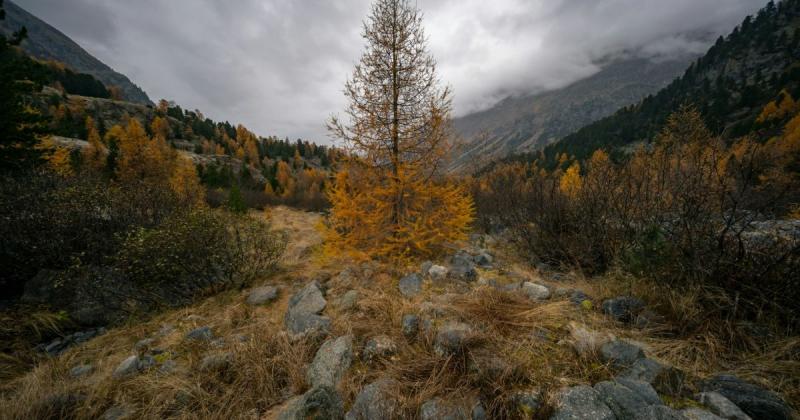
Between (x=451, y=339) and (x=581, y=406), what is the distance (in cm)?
106

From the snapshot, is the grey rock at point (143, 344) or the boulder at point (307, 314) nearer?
the boulder at point (307, 314)

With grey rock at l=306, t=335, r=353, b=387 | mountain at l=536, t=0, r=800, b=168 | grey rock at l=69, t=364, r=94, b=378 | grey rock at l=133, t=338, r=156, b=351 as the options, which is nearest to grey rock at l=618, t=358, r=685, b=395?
grey rock at l=306, t=335, r=353, b=387

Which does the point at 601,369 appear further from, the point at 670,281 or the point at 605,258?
the point at 605,258

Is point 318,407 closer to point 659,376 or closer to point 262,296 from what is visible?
point 659,376

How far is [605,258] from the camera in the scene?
492 cm

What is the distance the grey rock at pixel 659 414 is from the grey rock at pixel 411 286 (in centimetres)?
282

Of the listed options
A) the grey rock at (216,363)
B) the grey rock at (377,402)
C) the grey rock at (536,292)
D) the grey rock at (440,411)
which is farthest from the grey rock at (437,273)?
the grey rock at (216,363)

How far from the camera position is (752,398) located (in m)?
1.78

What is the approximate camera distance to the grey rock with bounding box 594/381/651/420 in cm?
173

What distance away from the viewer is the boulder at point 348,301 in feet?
12.8

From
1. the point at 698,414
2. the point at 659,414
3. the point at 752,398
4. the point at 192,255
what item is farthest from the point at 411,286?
the point at 192,255

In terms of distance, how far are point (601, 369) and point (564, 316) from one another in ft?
2.81

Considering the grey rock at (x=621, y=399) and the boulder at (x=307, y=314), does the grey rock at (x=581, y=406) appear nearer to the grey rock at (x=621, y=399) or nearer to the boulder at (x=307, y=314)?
the grey rock at (x=621, y=399)

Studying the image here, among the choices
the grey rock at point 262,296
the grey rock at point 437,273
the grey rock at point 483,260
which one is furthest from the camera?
the grey rock at point 483,260
